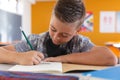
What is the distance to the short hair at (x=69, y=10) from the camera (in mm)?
815

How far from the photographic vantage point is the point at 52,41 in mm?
967

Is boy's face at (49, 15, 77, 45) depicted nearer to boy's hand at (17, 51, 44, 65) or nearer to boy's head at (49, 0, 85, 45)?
boy's head at (49, 0, 85, 45)

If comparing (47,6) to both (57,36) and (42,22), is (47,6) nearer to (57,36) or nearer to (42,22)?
(42,22)

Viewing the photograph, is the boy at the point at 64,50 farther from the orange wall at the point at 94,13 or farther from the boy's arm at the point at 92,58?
the orange wall at the point at 94,13

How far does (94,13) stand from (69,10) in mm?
4430

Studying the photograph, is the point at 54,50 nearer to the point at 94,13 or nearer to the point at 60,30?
the point at 60,30

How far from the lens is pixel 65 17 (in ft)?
2.71

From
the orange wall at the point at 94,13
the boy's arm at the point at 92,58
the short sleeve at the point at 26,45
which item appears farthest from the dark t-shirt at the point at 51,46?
the orange wall at the point at 94,13

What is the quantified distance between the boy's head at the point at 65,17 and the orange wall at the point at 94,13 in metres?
4.19

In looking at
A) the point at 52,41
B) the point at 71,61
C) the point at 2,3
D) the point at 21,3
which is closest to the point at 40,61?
the point at 71,61

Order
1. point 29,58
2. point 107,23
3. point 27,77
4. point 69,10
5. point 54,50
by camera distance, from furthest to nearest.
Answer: point 107,23 → point 54,50 → point 69,10 → point 29,58 → point 27,77

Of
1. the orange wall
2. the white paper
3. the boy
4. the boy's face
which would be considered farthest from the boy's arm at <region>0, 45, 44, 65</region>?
the white paper

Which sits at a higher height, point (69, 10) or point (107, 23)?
point (69, 10)

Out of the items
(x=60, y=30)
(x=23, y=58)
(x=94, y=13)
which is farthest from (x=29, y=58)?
(x=94, y=13)
